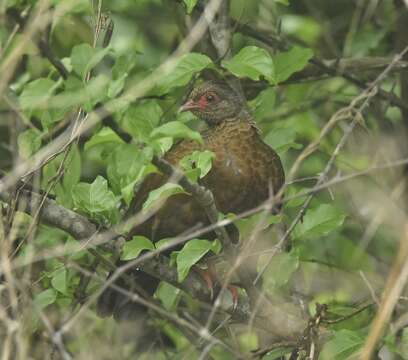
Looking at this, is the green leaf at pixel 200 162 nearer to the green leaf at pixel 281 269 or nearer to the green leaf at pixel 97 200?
the green leaf at pixel 97 200

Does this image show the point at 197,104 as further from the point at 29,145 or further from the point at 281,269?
the point at 281,269

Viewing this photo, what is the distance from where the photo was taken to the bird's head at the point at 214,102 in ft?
17.1

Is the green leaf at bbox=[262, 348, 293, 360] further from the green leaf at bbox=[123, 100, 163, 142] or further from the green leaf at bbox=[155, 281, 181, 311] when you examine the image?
the green leaf at bbox=[123, 100, 163, 142]

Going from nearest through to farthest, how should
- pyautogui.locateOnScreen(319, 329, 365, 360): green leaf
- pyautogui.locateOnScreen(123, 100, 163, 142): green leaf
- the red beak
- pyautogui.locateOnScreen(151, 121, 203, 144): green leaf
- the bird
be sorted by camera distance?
pyautogui.locateOnScreen(151, 121, 203, 144): green leaf, pyautogui.locateOnScreen(319, 329, 365, 360): green leaf, pyautogui.locateOnScreen(123, 100, 163, 142): green leaf, the bird, the red beak

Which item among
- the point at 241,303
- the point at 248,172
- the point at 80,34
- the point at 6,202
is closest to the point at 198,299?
the point at 241,303

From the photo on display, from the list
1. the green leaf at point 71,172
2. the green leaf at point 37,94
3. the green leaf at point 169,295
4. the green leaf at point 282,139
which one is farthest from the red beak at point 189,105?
the green leaf at point 37,94

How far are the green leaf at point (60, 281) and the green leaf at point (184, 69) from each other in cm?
85

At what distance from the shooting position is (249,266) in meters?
4.60

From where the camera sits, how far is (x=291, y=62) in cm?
462

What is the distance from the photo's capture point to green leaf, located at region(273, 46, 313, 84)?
4.58 meters

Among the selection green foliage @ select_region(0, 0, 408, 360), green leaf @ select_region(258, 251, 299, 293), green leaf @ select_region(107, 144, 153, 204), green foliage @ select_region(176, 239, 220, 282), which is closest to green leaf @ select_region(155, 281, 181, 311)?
green foliage @ select_region(0, 0, 408, 360)

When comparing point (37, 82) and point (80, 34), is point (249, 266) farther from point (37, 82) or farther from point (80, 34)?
point (80, 34)

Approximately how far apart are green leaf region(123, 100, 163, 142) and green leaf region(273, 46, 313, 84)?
1.95 ft

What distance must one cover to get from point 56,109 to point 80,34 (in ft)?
6.14
